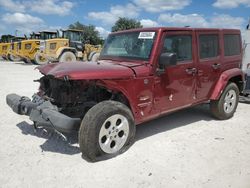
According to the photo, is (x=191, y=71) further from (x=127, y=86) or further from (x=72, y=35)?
(x=72, y=35)

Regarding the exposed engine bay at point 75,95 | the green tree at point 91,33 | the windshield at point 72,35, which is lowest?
the exposed engine bay at point 75,95

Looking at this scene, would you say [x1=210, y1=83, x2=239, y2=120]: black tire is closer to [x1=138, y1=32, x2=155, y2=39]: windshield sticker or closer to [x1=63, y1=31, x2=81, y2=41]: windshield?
[x1=138, y1=32, x2=155, y2=39]: windshield sticker

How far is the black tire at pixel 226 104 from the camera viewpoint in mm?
5832

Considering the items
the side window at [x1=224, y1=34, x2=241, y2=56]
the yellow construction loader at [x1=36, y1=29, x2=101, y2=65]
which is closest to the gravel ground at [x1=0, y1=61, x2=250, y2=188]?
the side window at [x1=224, y1=34, x2=241, y2=56]

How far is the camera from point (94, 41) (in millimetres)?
48906

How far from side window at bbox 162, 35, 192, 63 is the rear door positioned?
0.29 metres

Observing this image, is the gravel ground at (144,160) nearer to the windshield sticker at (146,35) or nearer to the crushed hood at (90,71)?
the crushed hood at (90,71)

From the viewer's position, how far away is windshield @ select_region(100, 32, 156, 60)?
15.1ft

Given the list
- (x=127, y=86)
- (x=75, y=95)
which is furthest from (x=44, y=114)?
(x=127, y=86)

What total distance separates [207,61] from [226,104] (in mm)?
1200

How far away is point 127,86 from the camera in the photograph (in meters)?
4.16

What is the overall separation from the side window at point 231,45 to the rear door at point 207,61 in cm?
29

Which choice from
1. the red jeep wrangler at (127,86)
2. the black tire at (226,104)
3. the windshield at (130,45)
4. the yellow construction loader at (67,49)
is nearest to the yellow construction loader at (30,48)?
the yellow construction loader at (67,49)

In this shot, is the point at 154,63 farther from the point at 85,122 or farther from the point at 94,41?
the point at 94,41
